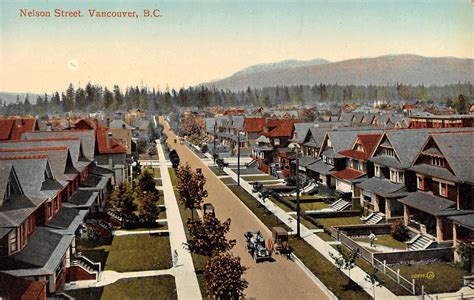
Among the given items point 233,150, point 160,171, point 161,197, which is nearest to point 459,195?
point 161,197

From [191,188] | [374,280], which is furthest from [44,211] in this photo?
[374,280]

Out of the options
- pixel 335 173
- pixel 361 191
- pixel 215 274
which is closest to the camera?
pixel 215 274

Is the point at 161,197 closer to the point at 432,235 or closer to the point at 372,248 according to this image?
the point at 372,248

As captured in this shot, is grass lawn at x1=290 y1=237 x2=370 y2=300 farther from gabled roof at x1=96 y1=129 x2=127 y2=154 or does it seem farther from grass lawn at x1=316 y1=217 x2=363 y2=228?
gabled roof at x1=96 y1=129 x2=127 y2=154

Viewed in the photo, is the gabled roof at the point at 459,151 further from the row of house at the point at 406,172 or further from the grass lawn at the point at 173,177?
the grass lawn at the point at 173,177

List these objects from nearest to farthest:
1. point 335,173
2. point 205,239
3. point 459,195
→ point 205,239
point 459,195
point 335,173

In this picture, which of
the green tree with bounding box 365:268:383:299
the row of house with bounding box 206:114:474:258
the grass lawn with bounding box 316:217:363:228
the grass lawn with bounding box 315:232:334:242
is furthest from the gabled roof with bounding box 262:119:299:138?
the green tree with bounding box 365:268:383:299

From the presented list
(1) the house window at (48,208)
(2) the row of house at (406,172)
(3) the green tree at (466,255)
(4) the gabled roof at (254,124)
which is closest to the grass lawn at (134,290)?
(1) the house window at (48,208)

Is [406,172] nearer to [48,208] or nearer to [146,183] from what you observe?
[146,183]
